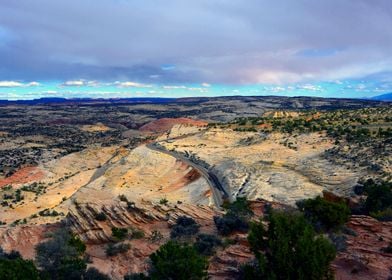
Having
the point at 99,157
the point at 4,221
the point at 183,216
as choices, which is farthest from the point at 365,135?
the point at 99,157

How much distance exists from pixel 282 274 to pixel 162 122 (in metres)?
175

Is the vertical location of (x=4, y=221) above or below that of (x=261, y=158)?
below

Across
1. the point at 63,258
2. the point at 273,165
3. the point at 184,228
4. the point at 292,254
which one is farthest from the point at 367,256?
the point at 273,165

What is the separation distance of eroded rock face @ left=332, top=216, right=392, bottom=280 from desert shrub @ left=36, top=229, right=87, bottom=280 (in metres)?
12.1

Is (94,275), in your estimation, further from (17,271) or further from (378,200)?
(378,200)

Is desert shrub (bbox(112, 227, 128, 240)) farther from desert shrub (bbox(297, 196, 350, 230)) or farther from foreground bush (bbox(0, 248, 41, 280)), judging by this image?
desert shrub (bbox(297, 196, 350, 230))

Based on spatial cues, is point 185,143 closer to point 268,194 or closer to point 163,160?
point 163,160

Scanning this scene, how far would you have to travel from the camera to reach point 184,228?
27.0m

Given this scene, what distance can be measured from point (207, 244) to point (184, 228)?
3838mm

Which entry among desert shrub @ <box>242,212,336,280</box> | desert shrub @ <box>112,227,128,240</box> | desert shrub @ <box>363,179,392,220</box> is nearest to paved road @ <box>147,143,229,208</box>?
desert shrub @ <box>363,179,392,220</box>

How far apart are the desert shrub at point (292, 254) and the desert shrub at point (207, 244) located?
5210 mm

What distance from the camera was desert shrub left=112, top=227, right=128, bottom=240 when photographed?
27297 millimetres

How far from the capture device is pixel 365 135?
65.9 meters

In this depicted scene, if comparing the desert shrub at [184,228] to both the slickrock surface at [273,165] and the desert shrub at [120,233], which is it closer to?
the desert shrub at [120,233]
